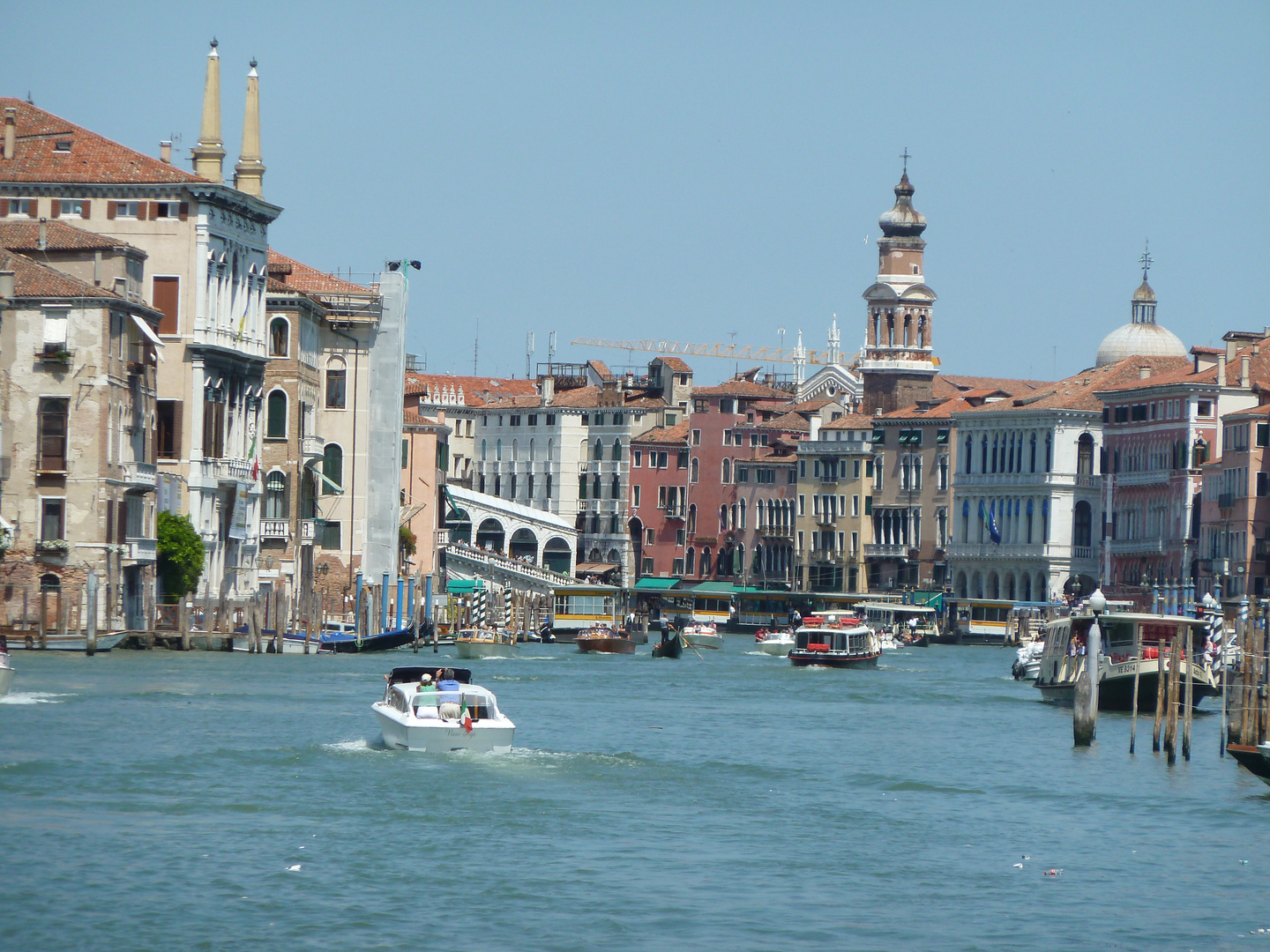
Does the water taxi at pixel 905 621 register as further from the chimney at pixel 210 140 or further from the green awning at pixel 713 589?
the chimney at pixel 210 140

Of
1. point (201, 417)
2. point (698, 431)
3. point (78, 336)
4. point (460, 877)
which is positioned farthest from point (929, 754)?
point (698, 431)

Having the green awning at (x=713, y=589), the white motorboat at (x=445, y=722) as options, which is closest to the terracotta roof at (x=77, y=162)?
the white motorboat at (x=445, y=722)

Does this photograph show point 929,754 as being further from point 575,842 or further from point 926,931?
point 926,931

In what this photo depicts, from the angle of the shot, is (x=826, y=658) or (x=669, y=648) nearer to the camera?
(x=826, y=658)

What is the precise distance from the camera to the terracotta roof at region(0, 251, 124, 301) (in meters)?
47.9

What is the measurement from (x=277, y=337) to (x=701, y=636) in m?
24.2

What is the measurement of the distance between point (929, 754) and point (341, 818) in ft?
40.3

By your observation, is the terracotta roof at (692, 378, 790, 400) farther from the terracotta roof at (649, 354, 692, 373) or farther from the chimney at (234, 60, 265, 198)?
the chimney at (234, 60, 265, 198)

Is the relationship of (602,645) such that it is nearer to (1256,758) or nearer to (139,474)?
(139,474)

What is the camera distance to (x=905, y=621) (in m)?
97.3

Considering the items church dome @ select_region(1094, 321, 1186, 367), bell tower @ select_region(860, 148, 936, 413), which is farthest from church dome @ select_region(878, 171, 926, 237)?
church dome @ select_region(1094, 321, 1186, 367)

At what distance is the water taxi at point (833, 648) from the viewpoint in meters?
63.0

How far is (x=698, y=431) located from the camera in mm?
114688

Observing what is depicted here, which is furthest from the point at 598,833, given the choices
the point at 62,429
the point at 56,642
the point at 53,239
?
the point at 53,239
